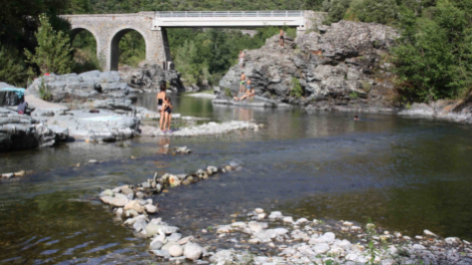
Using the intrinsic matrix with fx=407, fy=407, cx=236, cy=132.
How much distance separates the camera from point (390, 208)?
753 cm

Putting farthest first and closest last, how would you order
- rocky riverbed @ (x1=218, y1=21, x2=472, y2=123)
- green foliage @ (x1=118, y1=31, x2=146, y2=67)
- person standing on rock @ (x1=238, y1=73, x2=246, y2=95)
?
green foliage @ (x1=118, y1=31, x2=146, y2=67) < person standing on rock @ (x1=238, y1=73, x2=246, y2=95) < rocky riverbed @ (x1=218, y1=21, x2=472, y2=123)

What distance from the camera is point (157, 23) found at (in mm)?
41500

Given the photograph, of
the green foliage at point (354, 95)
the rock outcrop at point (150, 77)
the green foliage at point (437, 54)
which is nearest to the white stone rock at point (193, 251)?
the green foliage at point (437, 54)

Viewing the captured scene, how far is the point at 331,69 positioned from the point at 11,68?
23.4m

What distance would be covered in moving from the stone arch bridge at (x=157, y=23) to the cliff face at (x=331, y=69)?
9.31ft

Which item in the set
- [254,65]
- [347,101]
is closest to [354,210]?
[347,101]

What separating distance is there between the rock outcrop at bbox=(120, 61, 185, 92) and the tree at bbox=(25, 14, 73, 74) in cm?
3065

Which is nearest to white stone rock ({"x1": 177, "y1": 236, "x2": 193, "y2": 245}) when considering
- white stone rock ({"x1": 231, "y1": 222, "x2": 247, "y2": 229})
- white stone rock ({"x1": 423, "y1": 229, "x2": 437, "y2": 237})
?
white stone rock ({"x1": 231, "y1": 222, "x2": 247, "y2": 229})

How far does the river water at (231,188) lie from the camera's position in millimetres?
5949

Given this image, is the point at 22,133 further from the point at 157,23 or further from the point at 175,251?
the point at 157,23

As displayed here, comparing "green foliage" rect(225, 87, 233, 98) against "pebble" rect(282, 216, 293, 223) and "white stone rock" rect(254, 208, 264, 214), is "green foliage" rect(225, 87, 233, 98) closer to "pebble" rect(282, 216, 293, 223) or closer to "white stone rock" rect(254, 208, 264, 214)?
"white stone rock" rect(254, 208, 264, 214)

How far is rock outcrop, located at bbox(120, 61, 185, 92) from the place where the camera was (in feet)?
191

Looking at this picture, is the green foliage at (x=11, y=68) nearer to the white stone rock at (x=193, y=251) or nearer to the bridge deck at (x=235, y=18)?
the bridge deck at (x=235, y=18)

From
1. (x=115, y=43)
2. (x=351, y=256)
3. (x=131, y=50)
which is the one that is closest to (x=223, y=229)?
(x=351, y=256)
